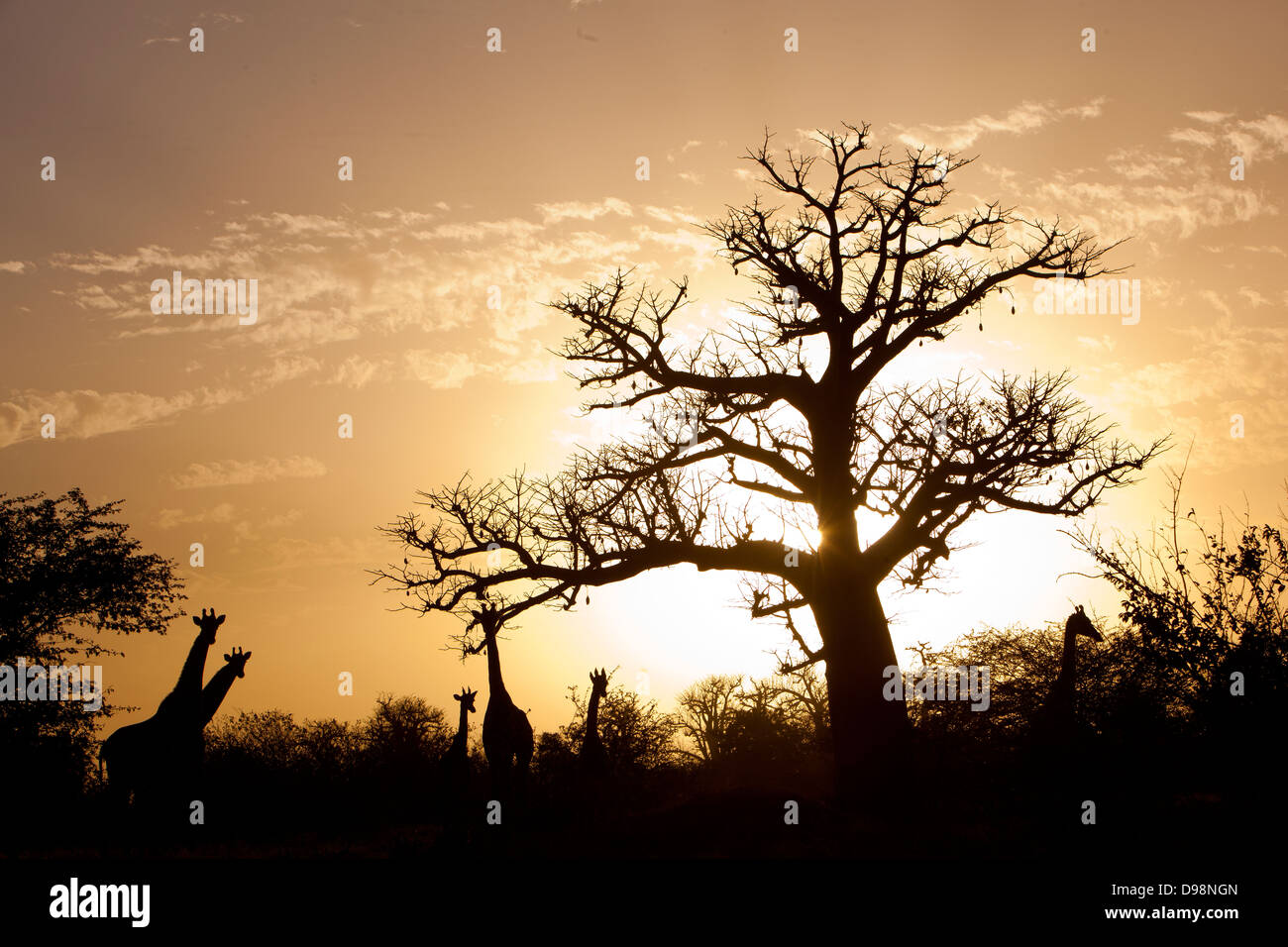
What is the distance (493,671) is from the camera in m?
15.1

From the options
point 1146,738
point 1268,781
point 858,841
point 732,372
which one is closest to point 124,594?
point 732,372

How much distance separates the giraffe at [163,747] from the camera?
41.8 feet

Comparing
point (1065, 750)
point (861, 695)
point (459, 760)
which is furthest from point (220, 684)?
point (1065, 750)

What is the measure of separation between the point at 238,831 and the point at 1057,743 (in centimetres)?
1226

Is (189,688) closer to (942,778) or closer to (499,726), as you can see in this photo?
(499,726)

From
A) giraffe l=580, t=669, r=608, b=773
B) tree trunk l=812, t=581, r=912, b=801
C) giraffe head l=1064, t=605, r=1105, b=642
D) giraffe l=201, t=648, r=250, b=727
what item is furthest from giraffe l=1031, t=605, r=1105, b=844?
giraffe l=201, t=648, r=250, b=727

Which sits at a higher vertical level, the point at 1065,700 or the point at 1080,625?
the point at 1080,625

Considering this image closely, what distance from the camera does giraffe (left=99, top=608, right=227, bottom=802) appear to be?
12734mm

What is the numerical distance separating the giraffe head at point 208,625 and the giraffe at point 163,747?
348 mm

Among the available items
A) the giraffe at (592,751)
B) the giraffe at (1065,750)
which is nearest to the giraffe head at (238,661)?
the giraffe at (592,751)

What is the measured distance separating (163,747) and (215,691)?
1013mm

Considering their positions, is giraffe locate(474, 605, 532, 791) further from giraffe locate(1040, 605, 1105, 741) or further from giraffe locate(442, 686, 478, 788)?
giraffe locate(1040, 605, 1105, 741)

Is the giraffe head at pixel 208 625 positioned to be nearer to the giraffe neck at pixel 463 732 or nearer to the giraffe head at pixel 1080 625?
the giraffe neck at pixel 463 732

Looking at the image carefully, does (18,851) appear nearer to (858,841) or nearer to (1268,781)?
(858,841)
